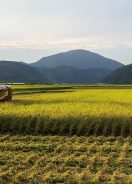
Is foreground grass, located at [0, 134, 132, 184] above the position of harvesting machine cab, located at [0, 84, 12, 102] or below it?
below

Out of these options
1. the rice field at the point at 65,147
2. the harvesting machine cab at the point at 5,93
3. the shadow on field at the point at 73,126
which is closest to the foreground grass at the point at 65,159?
the rice field at the point at 65,147

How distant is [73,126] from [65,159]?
Result: 236 inches

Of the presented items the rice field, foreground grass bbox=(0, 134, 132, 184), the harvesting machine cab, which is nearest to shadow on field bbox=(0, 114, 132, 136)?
the rice field

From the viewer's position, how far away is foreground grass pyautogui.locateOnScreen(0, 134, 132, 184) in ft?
35.9

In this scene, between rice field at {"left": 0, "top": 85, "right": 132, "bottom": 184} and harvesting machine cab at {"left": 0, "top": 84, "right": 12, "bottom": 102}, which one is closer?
rice field at {"left": 0, "top": 85, "right": 132, "bottom": 184}

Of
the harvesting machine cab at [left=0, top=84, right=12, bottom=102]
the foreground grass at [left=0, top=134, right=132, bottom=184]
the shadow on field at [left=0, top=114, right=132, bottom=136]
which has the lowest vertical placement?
the foreground grass at [left=0, top=134, right=132, bottom=184]

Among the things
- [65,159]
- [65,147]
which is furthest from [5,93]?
[65,159]

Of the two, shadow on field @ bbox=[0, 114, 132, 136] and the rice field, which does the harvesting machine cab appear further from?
shadow on field @ bbox=[0, 114, 132, 136]

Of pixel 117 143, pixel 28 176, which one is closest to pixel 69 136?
pixel 117 143

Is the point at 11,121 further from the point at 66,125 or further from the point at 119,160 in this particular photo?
the point at 119,160

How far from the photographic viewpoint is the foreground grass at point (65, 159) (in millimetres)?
10945

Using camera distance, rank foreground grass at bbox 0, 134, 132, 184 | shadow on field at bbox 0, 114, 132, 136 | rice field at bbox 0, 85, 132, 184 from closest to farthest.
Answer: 1. foreground grass at bbox 0, 134, 132, 184
2. rice field at bbox 0, 85, 132, 184
3. shadow on field at bbox 0, 114, 132, 136

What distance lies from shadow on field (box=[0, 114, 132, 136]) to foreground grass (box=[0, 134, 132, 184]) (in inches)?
53.3

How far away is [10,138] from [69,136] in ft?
7.83
